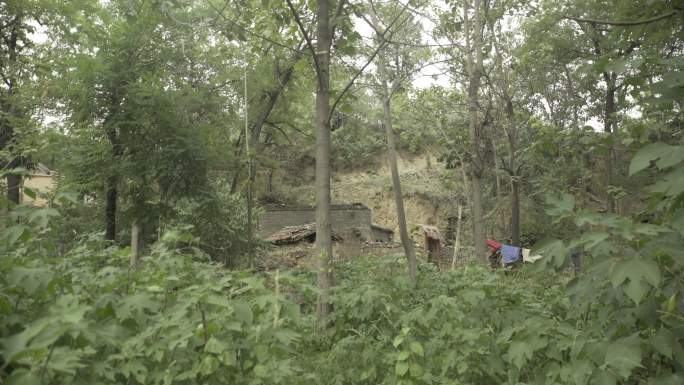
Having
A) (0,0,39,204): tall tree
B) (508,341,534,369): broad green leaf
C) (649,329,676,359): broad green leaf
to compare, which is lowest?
(508,341,534,369): broad green leaf

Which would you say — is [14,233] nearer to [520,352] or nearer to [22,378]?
[22,378]

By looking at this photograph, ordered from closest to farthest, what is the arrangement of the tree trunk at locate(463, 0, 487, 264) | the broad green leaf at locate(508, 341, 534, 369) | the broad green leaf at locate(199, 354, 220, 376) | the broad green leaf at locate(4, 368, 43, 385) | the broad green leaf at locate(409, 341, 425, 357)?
the broad green leaf at locate(4, 368, 43, 385), the broad green leaf at locate(199, 354, 220, 376), the broad green leaf at locate(508, 341, 534, 369), the broad green leaf at locate(409, 341, 425, 357), the tree trunk at locate(463, 0, 487, 264)

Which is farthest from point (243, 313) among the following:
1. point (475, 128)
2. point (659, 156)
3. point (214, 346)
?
point (475, 128)

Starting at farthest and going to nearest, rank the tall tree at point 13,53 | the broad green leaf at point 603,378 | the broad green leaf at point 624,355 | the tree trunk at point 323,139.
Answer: the tall tree at point 13,53 < the tree trunk at point 323,139 < the broad green leaf at point 603,378 < the broad green leaf at point 624,355

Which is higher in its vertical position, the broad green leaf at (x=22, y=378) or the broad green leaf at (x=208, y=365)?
the broad green leaf at (x=22, y=378)

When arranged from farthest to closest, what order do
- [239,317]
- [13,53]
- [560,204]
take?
[13,53]
[560,204]
[239,317]

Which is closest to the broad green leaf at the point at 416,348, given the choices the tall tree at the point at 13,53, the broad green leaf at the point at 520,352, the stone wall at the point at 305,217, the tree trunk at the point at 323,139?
Result: the broad green leaf at the point at 520,352

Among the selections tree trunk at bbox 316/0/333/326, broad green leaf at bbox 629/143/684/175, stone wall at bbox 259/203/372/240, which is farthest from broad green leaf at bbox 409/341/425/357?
stone wall at bbox 259/203/372/240

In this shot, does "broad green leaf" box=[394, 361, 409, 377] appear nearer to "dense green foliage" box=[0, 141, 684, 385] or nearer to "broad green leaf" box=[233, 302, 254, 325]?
"dense green foliage" box=[0, 141, 684, 385]

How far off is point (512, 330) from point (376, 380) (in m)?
1.49

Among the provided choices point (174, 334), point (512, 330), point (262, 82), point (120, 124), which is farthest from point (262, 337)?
point (262, 82)

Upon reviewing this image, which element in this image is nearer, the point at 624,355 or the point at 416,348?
the point at 624,355

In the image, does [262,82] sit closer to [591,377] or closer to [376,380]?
[376,380]

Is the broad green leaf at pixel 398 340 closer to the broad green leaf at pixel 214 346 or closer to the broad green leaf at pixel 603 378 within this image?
the broad green leaf at pixel 603 378
